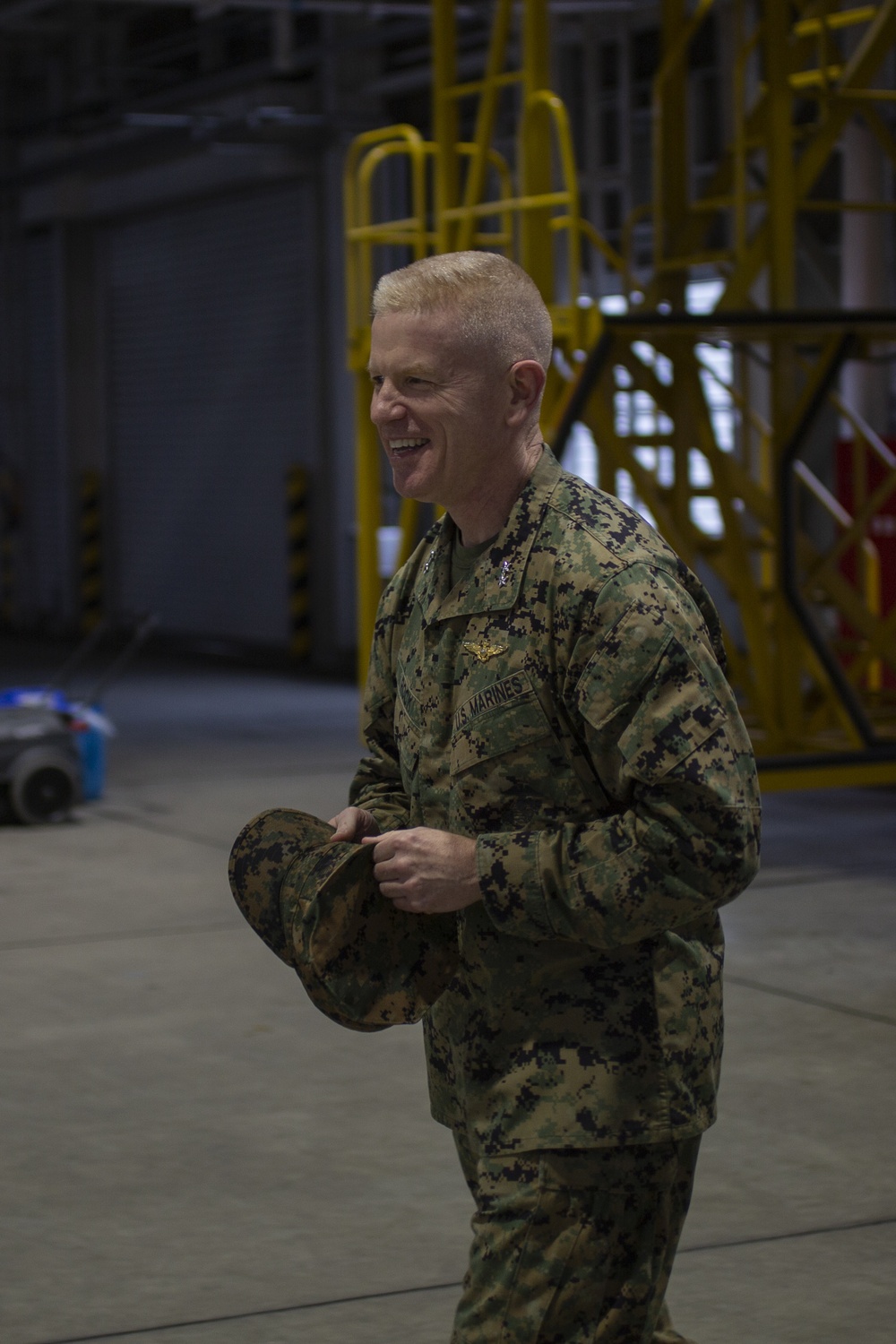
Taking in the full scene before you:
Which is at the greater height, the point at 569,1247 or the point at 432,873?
the point at 432,873

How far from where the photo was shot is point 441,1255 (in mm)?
3996

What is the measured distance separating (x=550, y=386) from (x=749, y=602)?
163cm

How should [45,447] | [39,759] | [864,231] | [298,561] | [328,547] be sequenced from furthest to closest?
[45,447] < [298,561] < [328,547] < [864,231] < [39,759]

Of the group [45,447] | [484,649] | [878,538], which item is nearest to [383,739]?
[484,649]

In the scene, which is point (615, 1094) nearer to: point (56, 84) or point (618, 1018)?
point (618, 1018)

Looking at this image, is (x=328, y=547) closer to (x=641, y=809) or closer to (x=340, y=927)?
(x=340, y=927)

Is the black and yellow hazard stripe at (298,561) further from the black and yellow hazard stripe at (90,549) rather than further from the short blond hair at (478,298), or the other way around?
the short blond hair at (478,298)

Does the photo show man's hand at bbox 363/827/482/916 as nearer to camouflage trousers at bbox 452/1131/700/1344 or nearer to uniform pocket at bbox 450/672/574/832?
uniform pocket at bbox 450/672/574/832

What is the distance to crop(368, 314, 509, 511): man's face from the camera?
7.81ft

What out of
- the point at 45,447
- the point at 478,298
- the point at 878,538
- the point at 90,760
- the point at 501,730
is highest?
the point at 478,298

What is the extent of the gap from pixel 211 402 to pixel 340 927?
18607 millimetres

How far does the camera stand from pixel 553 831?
2.33 meters

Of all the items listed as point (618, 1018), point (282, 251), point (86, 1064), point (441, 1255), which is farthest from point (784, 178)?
point (282, 251)

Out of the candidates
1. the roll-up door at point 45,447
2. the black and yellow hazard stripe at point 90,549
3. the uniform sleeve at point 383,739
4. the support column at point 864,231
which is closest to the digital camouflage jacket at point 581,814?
the uniform sleeve at point 383,739
